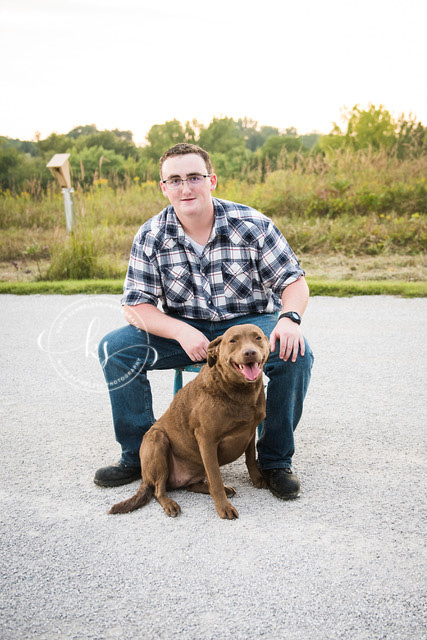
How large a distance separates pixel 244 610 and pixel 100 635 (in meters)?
0.52

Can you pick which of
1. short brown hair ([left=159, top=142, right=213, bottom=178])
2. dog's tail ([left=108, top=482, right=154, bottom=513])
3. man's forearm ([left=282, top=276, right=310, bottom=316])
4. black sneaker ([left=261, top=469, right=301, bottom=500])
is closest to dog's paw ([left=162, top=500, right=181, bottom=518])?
dog's tail ([left=108, top=482, right=154, bottom=513])

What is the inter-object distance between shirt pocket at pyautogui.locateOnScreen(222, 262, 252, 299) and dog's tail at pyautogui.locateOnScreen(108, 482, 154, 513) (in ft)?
3.95

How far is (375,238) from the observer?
9.55m

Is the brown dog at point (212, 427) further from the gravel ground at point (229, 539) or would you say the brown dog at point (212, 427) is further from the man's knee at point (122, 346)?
the man's knee at point (122, 346)

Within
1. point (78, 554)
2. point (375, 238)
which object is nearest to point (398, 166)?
point (375, 238)

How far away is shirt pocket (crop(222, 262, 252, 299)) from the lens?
10.8 ft

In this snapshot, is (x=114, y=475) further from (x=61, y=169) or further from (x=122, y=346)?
(x=61, y=169)

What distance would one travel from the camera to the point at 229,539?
8.09 feet

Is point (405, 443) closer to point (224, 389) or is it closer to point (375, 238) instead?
point (224, 389)

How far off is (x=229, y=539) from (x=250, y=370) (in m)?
0.77

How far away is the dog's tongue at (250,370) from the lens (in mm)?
2469

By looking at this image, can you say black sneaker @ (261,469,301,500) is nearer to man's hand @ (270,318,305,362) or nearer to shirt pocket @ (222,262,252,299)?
man's hand @ (270,318,305,362)

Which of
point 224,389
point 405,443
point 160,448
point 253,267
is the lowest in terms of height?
point 405,443

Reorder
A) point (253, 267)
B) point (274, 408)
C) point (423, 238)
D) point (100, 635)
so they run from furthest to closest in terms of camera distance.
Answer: point (423, 238) < point (253, 267) < point (274, 408) < point (100, 635)
